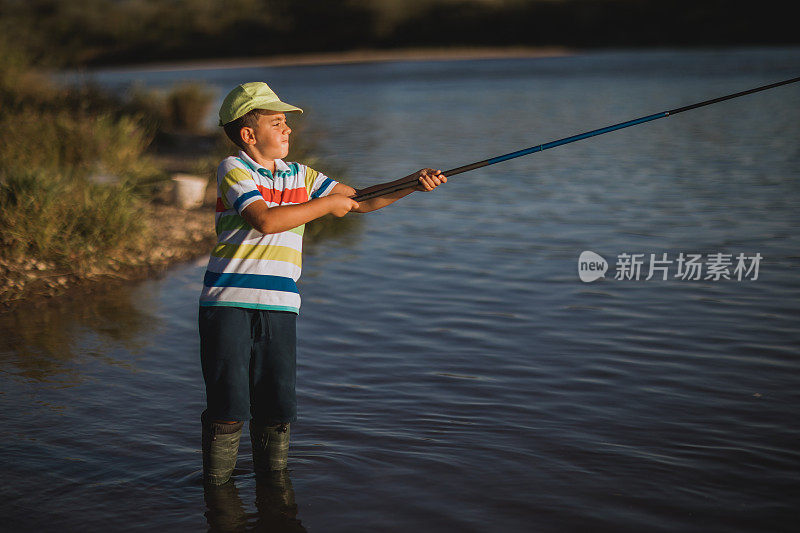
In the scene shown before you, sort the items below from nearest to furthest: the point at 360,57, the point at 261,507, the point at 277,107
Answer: the point at 277,107 → the point at 261,507 → the point at 360,57

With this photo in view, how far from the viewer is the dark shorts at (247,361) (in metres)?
4.05

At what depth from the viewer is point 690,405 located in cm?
561

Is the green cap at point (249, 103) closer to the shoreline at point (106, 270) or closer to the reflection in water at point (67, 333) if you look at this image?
the reflection in water at point (67, 333)

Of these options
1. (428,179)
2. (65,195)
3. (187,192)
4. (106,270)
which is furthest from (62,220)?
(428,179)

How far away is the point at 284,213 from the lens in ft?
12.8

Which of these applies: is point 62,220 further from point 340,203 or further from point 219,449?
point 340,203

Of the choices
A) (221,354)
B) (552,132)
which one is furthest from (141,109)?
(221,354)

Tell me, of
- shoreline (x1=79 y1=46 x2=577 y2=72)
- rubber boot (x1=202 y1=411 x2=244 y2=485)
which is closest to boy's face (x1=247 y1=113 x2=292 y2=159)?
rubber boot (x1=202 y1=411 x2=244 y2=485)

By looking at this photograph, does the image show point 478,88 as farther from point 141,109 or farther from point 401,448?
point 401,448

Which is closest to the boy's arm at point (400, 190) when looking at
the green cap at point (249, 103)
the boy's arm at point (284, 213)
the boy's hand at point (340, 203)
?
the boy's hand at point (340, 203)

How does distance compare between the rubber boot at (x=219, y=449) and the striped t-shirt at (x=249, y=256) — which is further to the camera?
the rubber boot at (x=219, y=449)

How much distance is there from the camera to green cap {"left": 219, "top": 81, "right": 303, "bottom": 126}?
398cm

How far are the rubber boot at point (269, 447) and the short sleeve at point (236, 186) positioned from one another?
42.6 inches

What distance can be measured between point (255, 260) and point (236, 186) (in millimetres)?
322
